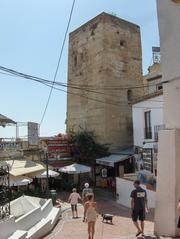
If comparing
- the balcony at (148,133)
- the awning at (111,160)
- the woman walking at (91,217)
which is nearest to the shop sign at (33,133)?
the awning at (111,160)

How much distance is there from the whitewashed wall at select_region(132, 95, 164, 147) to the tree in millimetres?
3307

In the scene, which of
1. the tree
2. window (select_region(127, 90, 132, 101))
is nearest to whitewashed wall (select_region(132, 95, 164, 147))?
the tree

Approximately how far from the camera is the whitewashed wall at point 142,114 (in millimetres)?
22984

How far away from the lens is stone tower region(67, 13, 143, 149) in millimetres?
29922

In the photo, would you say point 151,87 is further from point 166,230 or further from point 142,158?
point 166,230

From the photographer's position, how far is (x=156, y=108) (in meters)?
23.4

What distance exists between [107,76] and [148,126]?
6.89 metres

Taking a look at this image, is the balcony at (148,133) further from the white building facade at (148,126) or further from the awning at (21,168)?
the awning at (21,168)

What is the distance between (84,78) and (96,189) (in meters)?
10.6

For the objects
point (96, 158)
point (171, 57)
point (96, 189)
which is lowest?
point (96, 189)

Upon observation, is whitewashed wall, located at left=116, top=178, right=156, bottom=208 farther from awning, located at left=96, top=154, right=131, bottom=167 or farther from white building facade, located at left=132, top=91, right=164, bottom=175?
awning, located at left=96, top=154, right=131, bottom=167

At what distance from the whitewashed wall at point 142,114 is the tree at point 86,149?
3307 millimetres

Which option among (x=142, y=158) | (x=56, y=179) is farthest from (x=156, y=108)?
(x=56, y=179)

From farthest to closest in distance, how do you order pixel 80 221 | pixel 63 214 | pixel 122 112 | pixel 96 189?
pixel 122 112
pixel 96 189
pixel 63 214
pixel 80 221
